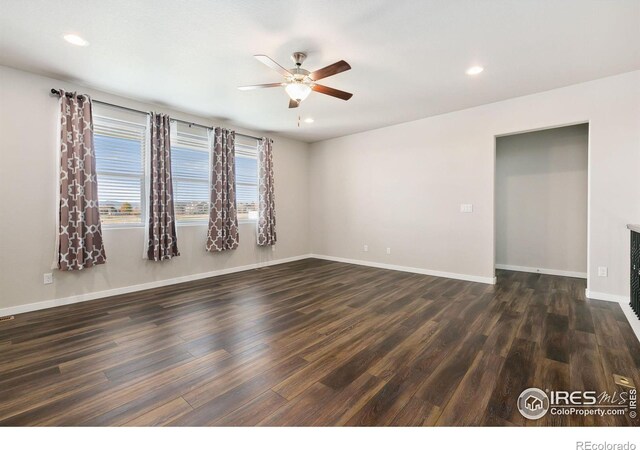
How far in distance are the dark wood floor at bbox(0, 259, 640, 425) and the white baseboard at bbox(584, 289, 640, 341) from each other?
7 cm

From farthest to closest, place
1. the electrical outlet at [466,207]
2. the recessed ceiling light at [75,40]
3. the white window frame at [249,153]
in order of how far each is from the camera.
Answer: the white window frame at [249,153], the electrical outlet at [466,207], the recessed ceiling light at [75,40]

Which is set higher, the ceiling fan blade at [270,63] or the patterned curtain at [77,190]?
the ceiling fan blade at [270,63]

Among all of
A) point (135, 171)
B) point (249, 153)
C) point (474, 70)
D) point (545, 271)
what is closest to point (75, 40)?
point (135, 171)

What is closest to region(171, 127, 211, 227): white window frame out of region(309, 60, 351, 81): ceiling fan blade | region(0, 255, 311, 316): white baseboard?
region(0, 255, 311, 316): white baseboard

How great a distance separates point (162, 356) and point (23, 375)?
2.93 ft

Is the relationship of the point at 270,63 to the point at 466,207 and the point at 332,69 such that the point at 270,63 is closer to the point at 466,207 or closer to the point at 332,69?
the point at 332,69

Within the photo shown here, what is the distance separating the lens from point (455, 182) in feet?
15.7

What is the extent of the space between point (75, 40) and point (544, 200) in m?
6.88

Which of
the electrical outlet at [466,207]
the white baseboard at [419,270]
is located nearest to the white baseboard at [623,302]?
the white baseboard at [419,270]

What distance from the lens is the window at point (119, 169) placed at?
3.88 m

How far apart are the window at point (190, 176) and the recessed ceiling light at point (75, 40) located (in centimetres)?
191

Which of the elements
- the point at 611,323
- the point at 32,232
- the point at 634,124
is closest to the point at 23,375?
the point at 32,232

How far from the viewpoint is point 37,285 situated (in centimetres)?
339

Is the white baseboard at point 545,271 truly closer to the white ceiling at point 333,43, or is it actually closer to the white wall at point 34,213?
the white ceiling at point 333,43
